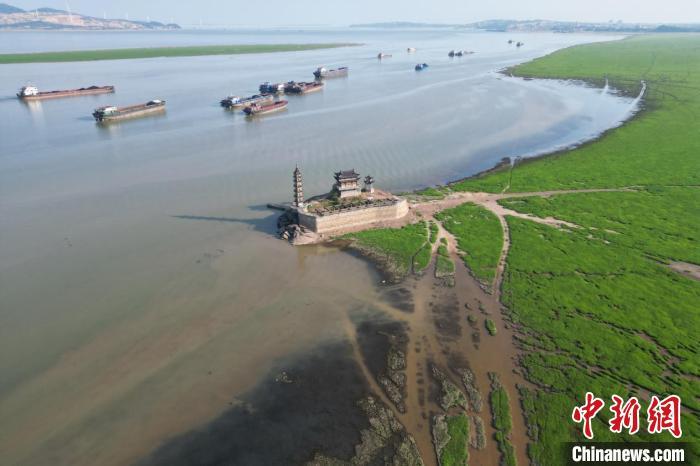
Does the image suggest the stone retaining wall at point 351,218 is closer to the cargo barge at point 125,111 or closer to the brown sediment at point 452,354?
the brown sediment at point 452,354

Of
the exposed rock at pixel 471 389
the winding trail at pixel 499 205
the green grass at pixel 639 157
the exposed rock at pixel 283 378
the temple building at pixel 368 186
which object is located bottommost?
the exposed rock at pixel 283 378

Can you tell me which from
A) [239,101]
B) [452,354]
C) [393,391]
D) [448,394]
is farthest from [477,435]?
[239,101]

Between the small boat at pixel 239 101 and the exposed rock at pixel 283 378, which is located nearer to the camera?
the exposed rock at pixel 283 378

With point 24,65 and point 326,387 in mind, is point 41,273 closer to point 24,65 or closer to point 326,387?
point 326,387

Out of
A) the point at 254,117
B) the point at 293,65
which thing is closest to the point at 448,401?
the point at 254,117

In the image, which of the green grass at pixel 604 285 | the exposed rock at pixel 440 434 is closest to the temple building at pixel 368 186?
the green grass at pixel 604 285

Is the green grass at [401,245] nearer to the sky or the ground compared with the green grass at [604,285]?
nearer to the ground

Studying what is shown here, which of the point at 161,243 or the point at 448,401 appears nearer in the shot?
the point at 448,401
